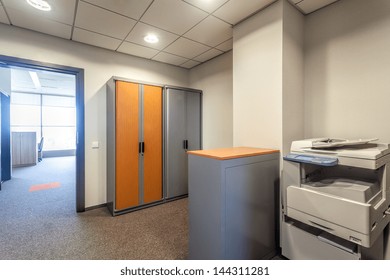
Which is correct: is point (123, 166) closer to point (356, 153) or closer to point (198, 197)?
point (198, 197)

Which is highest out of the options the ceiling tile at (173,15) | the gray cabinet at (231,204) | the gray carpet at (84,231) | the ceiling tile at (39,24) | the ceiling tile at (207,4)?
the ceiling tile at (39,24)

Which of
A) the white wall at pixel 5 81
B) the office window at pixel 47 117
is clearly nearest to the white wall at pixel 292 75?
the white wall at pixel 5 81

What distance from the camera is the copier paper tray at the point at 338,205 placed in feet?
4.07

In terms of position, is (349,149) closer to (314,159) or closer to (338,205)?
(314,159)

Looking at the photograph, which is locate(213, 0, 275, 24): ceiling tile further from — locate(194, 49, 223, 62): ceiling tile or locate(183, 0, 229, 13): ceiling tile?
locate(194, 49, 223, 62): ceiling tile

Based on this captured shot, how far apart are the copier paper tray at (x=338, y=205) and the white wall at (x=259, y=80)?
577mm

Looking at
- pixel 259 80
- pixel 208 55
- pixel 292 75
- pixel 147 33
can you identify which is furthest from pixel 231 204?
pixel 208 55

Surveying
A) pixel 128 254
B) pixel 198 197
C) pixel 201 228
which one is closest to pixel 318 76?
pixel 198 197

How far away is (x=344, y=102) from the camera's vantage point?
1.90 meters

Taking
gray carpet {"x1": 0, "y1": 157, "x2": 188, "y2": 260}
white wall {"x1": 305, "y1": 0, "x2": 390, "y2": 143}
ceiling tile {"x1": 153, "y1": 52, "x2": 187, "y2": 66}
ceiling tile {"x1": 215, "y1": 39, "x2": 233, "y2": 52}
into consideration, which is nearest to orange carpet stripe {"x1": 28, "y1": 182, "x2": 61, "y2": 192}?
gray carpet {"x1": 0, "y1": 157, "x2": 188, "y2": 260}

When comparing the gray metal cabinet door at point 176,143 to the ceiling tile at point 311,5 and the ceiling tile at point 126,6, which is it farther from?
the ceiling tile at point 311,5

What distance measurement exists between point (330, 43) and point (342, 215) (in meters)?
1.74

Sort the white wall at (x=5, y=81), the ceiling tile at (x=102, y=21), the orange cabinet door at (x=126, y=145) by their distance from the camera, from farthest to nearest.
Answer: the white wall at (x=5, y=81) < the orange cabinet door at (x=126, y=145) < the ceiling tile at (x=102, y=21)

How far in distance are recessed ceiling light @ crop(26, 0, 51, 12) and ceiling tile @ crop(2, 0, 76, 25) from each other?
4cm
